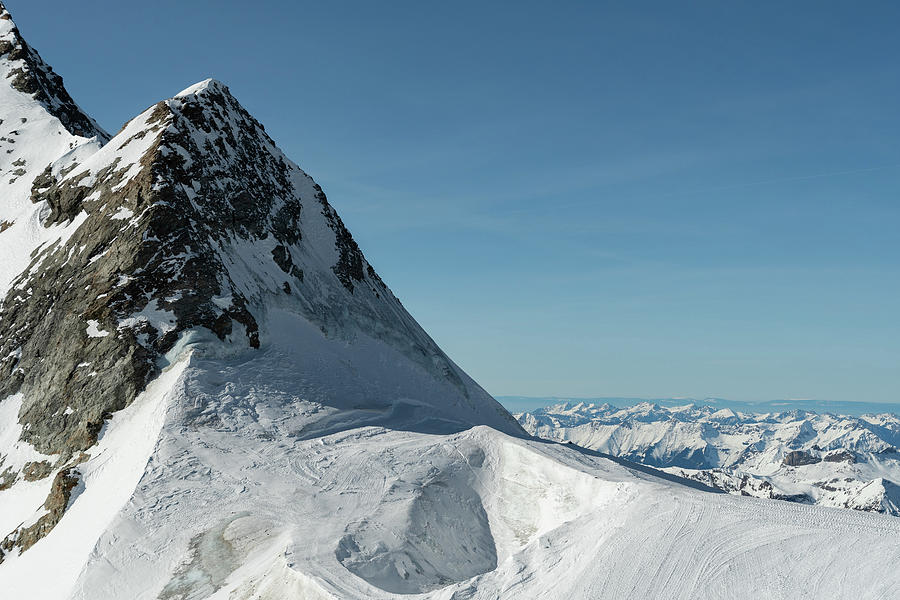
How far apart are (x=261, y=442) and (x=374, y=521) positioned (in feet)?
22.6

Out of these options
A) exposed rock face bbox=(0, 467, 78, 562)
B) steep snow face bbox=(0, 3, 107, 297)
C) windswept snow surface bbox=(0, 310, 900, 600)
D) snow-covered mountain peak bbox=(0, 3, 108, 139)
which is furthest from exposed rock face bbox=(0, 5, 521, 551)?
snow-covered mountain peak bbox=(0, 3, 108, 139)

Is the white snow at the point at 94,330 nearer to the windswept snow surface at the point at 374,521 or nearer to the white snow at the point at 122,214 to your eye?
the windswept snow surface at the point at 374,521

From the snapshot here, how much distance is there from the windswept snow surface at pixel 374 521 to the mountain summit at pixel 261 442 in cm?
7

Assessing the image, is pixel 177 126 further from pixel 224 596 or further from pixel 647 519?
pixel 647 519

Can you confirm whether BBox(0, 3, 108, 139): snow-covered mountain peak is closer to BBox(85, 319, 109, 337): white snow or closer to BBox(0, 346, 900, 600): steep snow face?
BBox(85, 319, 109, 337): white snow

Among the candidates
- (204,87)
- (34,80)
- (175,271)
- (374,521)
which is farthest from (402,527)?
(34,80)

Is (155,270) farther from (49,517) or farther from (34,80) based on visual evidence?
(34,80)

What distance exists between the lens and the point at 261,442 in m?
23.3

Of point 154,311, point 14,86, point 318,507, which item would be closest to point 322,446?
point 318,507

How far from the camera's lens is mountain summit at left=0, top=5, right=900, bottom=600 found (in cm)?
1480

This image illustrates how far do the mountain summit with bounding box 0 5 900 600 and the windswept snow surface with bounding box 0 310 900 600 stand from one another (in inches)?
2.9

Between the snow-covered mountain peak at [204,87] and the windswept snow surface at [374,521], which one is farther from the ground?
the snow-covered mountain peak at [204,87]

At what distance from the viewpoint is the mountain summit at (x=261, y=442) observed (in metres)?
14.8

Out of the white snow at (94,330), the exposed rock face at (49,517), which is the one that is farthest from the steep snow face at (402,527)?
the white snow at (94,330)
